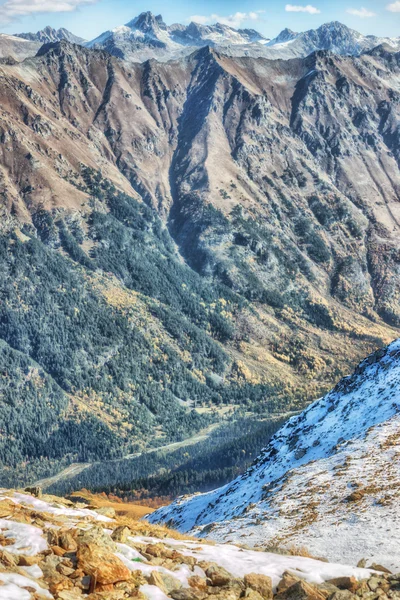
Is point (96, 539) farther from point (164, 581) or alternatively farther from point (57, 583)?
point (164, 581)

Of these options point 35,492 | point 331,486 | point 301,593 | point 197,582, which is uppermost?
point 35,492

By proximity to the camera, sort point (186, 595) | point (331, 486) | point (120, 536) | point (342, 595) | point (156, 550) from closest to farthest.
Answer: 1. point (186, 595)
2. point (342, 595)
3. point (156, 550)
4. point (120, 536)
5. point (331, 486)

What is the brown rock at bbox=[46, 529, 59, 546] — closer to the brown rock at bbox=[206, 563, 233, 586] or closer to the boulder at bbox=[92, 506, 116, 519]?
the brown rock at bbox=[206, 563, 233, 586]

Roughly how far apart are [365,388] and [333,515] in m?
52.5

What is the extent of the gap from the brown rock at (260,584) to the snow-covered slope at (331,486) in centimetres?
1277

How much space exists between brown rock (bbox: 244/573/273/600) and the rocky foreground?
0.05m

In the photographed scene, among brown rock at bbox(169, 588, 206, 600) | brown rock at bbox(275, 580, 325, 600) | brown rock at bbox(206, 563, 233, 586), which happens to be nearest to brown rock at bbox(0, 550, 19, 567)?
brown rock at bbox(169, 588, 206, 600)

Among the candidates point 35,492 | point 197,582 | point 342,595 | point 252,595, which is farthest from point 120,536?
point 35,492

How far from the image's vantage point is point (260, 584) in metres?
31.7

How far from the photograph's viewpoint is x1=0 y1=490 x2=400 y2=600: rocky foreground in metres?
28.3

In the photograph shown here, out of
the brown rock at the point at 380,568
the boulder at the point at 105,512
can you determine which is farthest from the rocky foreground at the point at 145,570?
the boulder at the point at 105,512

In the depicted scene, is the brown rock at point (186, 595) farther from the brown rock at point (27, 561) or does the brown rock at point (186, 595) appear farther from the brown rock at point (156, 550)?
the brown rock at point (27, 561)

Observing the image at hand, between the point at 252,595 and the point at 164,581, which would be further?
the point at 164,581

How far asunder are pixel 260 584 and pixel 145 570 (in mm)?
6458
